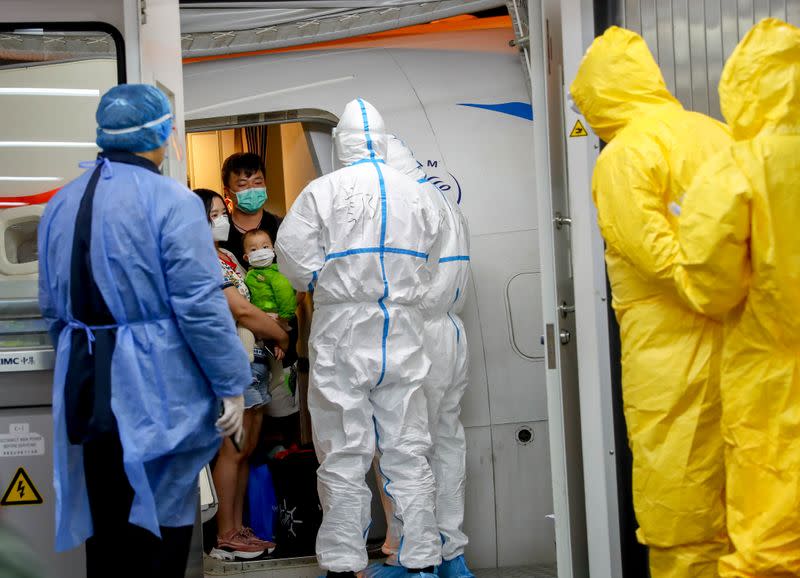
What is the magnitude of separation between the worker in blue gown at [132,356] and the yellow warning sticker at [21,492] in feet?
1.38

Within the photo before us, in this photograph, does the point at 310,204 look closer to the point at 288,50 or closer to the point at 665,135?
the point at 288,50

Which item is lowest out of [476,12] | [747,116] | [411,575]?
[411,575]

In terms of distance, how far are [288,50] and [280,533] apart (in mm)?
2226

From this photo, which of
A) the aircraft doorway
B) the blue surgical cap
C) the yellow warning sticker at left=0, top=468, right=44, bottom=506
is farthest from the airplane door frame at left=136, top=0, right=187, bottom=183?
the aircraft doorway

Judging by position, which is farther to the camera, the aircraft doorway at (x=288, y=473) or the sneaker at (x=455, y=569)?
the aircraft doorway at (x=288, y=473)

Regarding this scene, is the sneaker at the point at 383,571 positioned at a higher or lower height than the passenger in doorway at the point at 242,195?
lower

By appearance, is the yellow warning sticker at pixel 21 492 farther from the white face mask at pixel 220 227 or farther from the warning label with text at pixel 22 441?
the white face mask at pixel 220 227

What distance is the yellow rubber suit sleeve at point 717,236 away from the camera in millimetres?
2840

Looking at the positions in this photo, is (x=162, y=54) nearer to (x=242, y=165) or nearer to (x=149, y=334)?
(x=149, y=334)

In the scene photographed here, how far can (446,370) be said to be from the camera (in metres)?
4.86

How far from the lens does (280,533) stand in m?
5.33

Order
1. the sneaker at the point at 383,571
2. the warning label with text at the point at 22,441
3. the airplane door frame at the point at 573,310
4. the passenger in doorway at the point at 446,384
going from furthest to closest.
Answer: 1. the passenger in doorway at the point at 446,384
2. the sneaker at the point at 383,571
3. the airplane door frame at the point at 573,310
4. the warning label with text at the point at 22,441

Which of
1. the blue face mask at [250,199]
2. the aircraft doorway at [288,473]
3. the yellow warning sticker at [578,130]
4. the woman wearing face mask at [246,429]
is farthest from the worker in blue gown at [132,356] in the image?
the blue face mask at [250,199]

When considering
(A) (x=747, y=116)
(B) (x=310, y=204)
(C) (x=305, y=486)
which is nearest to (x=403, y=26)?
(B) (x=310, y=204)
